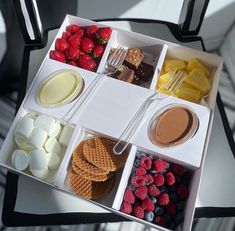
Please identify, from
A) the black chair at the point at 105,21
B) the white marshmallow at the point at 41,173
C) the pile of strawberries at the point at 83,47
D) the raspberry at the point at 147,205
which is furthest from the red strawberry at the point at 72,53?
the raspberry at the point at 147,205

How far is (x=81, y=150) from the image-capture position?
2.66 ft

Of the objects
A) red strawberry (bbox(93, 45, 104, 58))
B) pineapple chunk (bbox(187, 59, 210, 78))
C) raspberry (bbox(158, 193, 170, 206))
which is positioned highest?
pineapple chunk (bbox(187, 59, 210, 78))

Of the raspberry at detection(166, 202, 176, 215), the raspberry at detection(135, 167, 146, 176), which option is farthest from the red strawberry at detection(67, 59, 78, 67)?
the raspberry at detection(166, 202, 176, 215)

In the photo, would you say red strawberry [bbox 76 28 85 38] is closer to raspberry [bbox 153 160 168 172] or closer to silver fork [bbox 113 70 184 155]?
silver fork [bbox 113 70 184 155]

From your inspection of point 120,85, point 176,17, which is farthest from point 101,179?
point 176,17

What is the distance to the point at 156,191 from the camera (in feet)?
2.59

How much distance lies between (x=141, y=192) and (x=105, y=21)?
21.5 inches

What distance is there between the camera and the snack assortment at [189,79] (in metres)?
0.89

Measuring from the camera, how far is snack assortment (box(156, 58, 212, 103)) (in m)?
0.89

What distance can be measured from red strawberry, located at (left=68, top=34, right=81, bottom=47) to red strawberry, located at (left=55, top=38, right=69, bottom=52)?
0.5 inches

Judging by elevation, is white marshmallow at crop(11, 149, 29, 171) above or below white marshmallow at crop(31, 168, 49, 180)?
above

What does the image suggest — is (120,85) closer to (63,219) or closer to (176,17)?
(63,219)

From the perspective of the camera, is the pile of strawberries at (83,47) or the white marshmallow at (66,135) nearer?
the white marshmallow at (66,135)

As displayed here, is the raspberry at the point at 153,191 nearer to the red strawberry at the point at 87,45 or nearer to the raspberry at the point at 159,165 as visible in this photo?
the raspberry at the point at 159,165
